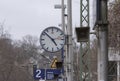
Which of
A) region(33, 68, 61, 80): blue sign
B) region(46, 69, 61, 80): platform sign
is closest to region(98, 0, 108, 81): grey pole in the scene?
region(46, 69, 61, 80): platform sign

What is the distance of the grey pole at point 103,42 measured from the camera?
9.51 metres

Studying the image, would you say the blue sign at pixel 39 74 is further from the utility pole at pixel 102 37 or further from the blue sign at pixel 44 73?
the utility pole at pixel 102 37

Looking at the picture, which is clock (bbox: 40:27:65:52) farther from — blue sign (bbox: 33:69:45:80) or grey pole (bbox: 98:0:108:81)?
grey pole (bbox: 98:0:108:81)

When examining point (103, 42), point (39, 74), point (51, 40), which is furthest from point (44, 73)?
point (103, 42)

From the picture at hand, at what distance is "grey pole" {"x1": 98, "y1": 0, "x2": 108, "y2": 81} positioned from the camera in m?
9.51

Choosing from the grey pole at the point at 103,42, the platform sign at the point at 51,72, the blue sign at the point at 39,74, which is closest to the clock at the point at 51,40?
the platform sign at the point at 51,72

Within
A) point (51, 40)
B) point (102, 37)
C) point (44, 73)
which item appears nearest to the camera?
point (102, 37)

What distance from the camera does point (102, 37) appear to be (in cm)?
955

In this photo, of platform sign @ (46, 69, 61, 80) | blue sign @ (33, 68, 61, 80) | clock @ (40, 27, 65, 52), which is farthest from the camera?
blue sign @ (33, 68, 61, 80)

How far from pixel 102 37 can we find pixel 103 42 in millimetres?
80

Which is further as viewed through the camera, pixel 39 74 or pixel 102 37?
pixel 39 74

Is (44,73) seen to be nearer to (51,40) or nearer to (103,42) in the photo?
(51,40)

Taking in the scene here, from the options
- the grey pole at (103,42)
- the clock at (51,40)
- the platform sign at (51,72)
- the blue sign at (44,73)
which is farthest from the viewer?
the blue sign at (44,73)

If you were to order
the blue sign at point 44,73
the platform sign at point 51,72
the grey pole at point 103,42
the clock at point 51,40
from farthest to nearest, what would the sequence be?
1. the blue sign at point 44,73
2. the platform sign at point 51,72
3. the clock at point 51,40
4. the grey pole at point 103,42
